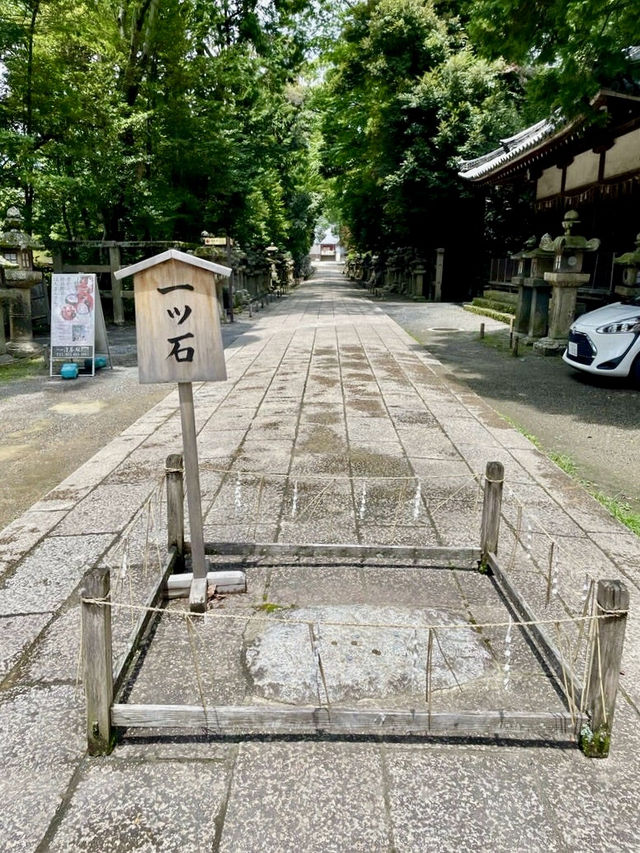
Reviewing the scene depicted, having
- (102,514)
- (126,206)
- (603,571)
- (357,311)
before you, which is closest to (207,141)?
(126,206)

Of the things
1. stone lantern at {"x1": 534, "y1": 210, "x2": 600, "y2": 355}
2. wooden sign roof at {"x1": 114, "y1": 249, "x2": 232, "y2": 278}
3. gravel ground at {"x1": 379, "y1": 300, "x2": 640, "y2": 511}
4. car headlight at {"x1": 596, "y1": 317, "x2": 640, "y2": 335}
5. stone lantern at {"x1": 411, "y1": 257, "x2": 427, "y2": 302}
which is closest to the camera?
wooden sign roof at {"x1": 114, "y1": 249, "x2": 232, "y2": 278}

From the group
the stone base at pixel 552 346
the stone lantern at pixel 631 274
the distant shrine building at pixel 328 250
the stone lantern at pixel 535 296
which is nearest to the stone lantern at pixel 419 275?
the stone lantern at pixel 535 296

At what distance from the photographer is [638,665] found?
2.76m

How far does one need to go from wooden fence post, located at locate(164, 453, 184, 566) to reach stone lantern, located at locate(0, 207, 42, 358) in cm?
920

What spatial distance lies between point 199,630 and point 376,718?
1136 mm

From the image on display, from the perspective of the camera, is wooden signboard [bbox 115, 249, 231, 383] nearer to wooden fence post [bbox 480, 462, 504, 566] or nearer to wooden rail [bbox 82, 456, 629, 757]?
wooden rail [bbox 82, 456, 629, 757]

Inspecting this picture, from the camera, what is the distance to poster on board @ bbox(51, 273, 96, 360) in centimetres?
945

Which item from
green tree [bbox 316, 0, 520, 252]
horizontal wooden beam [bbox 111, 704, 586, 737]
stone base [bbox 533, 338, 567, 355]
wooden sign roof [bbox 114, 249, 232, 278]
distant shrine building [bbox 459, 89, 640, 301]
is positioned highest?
green tree [bbox 316, 0, 520, 252]

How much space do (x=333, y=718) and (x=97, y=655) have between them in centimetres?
89

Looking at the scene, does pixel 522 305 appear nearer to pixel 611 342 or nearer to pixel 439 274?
pixel 611 342

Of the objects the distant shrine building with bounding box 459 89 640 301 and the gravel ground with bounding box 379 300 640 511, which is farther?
the distant shrine building with bounding box 459 89 640 301

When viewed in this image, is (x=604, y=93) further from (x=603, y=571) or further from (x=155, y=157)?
(x=155, y=157)

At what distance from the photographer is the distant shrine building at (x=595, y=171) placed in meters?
12.4

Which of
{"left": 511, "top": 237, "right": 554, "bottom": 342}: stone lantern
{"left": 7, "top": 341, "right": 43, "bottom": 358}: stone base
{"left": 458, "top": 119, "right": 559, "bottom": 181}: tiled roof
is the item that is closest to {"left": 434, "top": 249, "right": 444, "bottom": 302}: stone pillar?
{"left": 458, "top": 119, "right": 559, "bottom": 181}: tiled roof
